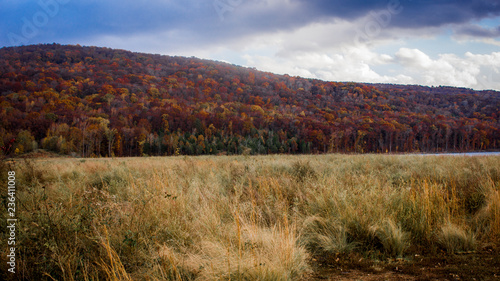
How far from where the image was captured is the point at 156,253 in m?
2.91

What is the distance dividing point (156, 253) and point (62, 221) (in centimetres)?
147

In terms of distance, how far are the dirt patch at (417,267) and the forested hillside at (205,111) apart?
43453 mm

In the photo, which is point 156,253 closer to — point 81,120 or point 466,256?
point 466,256

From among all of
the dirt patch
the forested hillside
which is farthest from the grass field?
the forested hillside

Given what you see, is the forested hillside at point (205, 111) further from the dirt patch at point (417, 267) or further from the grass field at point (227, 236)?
the dirt patch at point (417, 267)

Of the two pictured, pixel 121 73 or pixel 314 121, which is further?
pixel 121 73

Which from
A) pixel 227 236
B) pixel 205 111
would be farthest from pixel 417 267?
pixel 205 111

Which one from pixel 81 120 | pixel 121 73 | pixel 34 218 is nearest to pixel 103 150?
pixel 81 120

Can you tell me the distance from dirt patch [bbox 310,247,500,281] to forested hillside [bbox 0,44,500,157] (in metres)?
43.5

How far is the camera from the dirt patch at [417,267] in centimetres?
278

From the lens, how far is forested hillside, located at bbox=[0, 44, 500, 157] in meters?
70.8

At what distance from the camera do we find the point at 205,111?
9819cm

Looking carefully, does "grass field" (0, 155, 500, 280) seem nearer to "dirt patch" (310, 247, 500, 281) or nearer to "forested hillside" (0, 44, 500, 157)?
"dirt patch" (310, 247, 500, 281)

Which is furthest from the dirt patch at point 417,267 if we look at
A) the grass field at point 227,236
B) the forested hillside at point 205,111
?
the forested hillside at point 205,111
